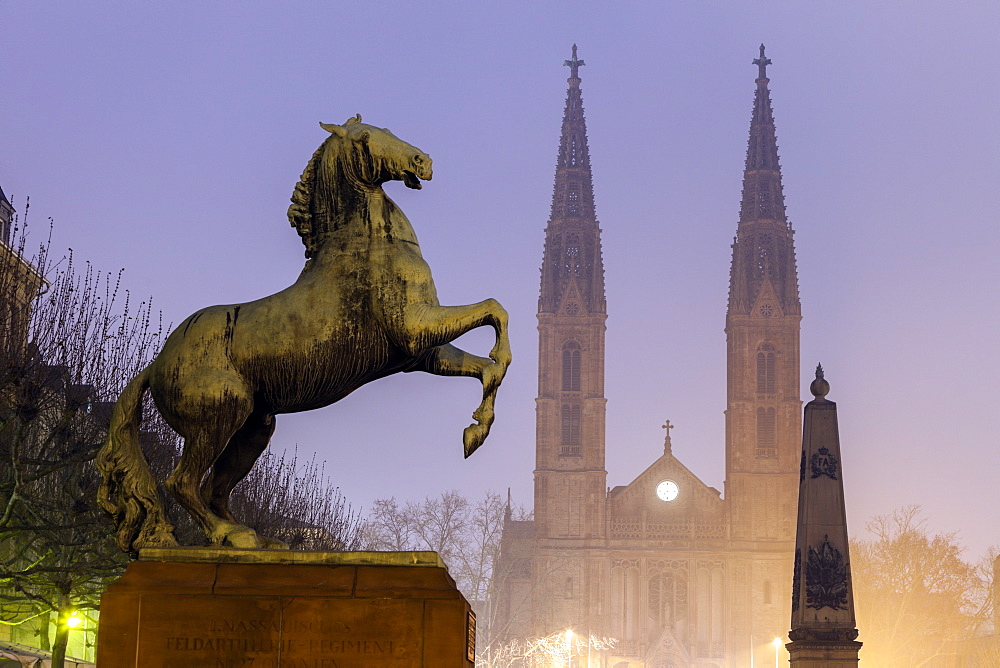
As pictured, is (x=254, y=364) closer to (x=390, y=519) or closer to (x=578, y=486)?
(x=390, y=519)

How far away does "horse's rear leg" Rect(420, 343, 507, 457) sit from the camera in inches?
246

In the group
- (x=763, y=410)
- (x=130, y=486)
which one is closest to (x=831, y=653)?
(x=130, y=486)

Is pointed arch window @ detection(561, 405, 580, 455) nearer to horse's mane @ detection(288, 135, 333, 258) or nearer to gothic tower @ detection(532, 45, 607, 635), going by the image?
gothic tower @ detection(532, 45, 607, 635)

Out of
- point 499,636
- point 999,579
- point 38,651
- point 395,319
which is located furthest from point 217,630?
point 499,636

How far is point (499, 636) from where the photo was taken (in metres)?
81.2

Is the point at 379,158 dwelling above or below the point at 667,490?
below

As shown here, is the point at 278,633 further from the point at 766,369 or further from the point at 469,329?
the point at 766,369

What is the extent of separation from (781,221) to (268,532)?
262 ft

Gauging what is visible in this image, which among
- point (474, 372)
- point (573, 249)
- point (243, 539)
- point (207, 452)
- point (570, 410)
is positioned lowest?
point (243, 539)

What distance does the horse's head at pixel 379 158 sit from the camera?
648 centimetres

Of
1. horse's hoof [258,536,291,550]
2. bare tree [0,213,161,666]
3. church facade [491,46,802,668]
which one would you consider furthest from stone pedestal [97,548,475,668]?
church facade [491,46,802,668]

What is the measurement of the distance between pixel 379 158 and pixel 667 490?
9733cm

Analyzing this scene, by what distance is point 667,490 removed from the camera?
102 metres

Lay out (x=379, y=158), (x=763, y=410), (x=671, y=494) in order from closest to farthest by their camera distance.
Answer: (x=379, y=158) < (x=763, y=410) < (x=671, y=494)
